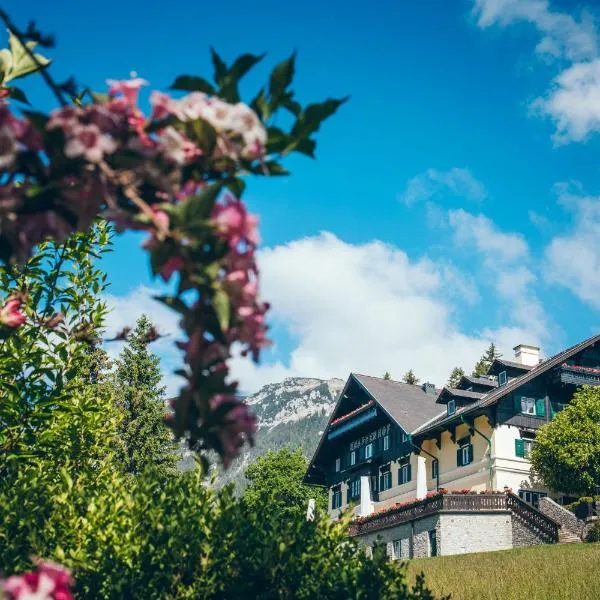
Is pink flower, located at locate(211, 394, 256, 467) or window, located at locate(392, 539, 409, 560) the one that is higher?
window, located at locate(392, 539, 409, 560)

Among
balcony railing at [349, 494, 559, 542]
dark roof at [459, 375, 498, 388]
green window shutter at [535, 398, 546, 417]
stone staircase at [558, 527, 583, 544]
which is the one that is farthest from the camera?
dark roof at [459, 375, 498, 388]

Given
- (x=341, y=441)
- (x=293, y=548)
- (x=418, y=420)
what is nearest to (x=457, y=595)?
(x=293, y=548)

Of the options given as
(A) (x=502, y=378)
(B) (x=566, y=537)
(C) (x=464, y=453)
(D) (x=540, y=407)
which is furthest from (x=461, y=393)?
(B) (x=566, y=537)

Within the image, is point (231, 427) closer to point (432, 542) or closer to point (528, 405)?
point (432, 542)

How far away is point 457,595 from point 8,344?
1588 centimetres

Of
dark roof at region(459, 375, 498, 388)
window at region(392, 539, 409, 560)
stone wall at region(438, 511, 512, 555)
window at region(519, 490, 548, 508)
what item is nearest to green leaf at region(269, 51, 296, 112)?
stone wall at region(438, 511, 512, 555)

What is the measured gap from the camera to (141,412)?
4984cm

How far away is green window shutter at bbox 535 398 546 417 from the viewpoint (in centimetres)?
4012

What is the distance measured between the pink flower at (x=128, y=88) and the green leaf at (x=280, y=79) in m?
0.47

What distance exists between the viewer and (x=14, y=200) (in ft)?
A: 8.07

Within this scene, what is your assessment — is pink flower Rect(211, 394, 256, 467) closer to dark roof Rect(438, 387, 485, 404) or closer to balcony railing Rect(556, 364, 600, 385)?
balcony railing Rect(556, 364, 600, 385)

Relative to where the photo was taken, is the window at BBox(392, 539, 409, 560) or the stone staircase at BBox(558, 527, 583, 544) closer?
the stone staircase at BBox(558, 527, 583, 544)

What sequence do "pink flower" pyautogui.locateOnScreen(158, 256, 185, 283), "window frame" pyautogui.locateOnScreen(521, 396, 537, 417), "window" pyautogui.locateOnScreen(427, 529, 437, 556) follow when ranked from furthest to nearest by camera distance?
1. "window frame" pyautogui.locateOnScreen(521, 396, 537, 417)
2. "window" pyautogui.locateOnScreen(427, 529, 437, 556)
3. "pink flower" pyautogui.locateOnScreen(158, 256, 185, 283)

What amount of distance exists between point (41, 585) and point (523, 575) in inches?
864
